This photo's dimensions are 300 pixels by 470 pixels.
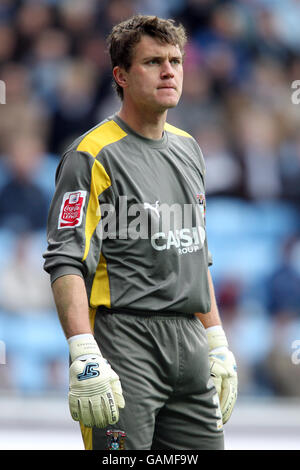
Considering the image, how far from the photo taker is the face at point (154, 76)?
9.60 ft

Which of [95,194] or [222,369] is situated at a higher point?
[95,194]

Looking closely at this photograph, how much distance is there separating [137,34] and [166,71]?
0.58ft

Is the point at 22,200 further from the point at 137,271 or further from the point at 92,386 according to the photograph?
the point at 92,386

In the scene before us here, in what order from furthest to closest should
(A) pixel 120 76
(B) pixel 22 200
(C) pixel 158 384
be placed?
(B) pixel 22 200
(A) pixel 120 76
(C) pixel 158 384

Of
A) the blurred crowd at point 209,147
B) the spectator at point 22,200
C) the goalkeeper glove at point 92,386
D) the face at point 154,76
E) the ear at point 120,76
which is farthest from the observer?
the spectator at point 22,200

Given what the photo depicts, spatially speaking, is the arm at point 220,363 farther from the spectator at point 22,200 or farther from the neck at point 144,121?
the spectator at point 22,200

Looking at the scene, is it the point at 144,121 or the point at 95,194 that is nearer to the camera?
the point at 95,194

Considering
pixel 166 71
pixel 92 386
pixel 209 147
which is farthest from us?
pixel 209 147

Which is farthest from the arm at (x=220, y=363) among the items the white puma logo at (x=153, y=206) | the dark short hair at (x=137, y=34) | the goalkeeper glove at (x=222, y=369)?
the dark short hair at (x=137, y=34)

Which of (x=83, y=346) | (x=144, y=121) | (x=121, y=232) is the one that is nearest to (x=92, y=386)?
(x=83, y=346)

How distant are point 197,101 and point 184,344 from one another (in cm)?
477

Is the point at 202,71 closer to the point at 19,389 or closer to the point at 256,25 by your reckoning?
the point at 256,25

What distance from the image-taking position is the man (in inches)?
107

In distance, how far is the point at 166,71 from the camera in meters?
2.93
